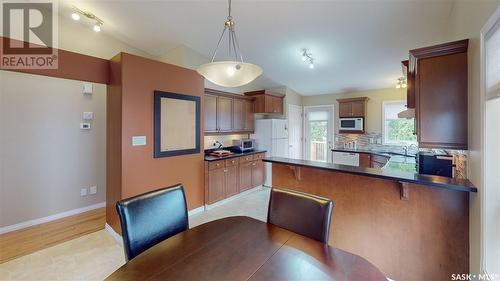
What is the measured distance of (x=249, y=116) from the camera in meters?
5.24

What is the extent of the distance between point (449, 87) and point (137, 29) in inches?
166

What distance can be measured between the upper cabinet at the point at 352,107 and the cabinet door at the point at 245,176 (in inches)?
108

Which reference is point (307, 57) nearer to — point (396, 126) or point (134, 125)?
point (396, 126)

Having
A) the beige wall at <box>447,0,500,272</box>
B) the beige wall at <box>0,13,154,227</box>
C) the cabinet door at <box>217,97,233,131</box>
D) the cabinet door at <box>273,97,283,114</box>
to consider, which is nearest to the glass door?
the cabinet door at <box>273,97,283,114</box>

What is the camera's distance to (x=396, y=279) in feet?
6.22

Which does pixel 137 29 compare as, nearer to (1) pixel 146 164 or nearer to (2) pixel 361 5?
(1) pixel 146 164

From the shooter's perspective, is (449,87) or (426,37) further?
(426,37)

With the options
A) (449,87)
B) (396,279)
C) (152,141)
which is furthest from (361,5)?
(152,141)

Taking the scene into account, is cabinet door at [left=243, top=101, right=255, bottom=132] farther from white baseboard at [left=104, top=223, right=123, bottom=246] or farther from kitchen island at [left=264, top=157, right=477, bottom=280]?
white baseboard at [left=104, top=223, right=123, bottom=246]

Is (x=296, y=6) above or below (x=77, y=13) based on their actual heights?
below

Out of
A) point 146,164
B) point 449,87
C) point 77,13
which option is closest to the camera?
point 449,87

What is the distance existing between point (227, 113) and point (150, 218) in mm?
3397

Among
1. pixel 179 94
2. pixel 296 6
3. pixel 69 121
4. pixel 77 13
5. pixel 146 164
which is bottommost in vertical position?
pixel 146 164

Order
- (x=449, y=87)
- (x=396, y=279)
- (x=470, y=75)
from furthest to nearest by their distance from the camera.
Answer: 1. (x=396, y=279)
2. (x=449, y=87)
3. (x=470, y=75)
